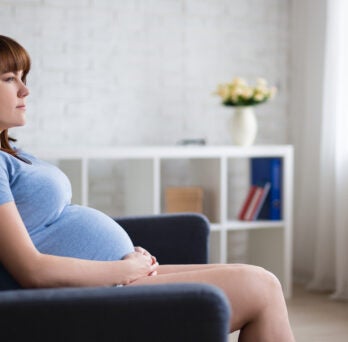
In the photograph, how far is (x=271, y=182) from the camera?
4.22 metres

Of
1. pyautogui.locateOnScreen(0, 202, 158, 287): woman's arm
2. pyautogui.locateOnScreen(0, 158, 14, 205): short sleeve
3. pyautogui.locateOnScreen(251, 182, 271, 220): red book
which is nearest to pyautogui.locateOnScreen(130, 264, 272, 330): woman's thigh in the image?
pyautogui.locateOnScreen(0, 202, 158, 287): woman's arm

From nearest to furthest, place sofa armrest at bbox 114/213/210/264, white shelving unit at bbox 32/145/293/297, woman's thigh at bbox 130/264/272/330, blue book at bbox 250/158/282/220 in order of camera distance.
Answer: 1. woman's thigh at bbox 130/264/272/330
2. sofa armrest at bbox 114/213/210/264
3. white shelving unit at bbox 32/145/293/297
4. blue book at bbox 250/158/282/220

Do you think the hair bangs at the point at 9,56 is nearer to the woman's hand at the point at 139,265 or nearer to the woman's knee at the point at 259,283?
the woman's hand at the point at 139,265

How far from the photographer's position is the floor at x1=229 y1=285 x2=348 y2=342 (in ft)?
11.3

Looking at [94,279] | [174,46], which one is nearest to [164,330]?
[94,279]

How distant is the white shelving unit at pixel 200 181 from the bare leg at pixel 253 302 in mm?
1880

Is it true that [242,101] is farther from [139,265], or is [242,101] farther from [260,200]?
[139,265]

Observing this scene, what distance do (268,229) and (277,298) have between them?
2.47 metres

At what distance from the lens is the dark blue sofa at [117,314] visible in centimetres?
159

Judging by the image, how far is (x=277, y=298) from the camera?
1.91 metres

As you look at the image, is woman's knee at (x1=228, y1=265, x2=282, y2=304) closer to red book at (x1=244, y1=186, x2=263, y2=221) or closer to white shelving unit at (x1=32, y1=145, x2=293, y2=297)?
white shelving unit at (x1=32, y1=145, x2=293, y2=297)

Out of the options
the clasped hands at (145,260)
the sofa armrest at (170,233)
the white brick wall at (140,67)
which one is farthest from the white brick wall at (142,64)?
the clasped hands at (145,260)

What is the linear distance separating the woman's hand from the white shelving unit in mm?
1665

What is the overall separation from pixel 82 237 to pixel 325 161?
100 inches
